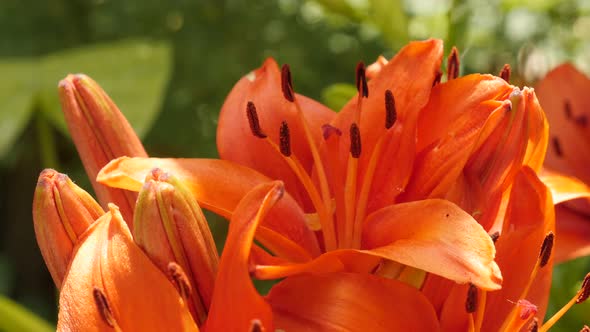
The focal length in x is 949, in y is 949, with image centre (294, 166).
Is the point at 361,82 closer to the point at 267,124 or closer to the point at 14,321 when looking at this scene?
the point at 267,124

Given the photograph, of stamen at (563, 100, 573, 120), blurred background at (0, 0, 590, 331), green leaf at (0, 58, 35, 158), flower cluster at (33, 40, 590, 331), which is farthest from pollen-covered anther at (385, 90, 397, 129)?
green leaf at (0, 58, 35, 158)

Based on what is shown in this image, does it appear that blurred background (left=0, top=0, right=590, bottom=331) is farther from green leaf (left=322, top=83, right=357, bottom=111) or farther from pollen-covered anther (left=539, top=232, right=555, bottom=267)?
pollen-covered anther (left=539, top=232, right=555, bottom=267)

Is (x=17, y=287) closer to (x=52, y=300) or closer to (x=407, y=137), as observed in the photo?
(x=52, y=300)

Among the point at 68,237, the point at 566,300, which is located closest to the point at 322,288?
the point at 68,237

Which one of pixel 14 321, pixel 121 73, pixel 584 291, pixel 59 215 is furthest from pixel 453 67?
pixel 121 73

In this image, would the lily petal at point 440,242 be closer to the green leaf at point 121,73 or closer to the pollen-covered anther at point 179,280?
the pollen-covered anther at point 179,280
